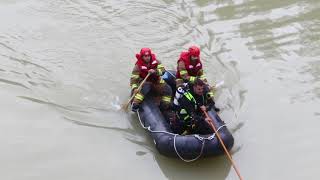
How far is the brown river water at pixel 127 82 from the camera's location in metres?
7.41

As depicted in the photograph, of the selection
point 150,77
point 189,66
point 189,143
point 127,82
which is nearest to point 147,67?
point 150,77

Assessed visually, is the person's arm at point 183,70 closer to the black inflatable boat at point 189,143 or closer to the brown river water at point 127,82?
the brown river water at point 127,82

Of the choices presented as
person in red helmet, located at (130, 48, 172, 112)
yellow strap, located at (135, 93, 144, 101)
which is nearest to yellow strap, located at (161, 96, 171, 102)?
person in red helmet, located at (130, 48, 172, 112)

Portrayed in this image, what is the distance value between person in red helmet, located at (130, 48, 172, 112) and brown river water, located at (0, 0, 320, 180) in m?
0.49

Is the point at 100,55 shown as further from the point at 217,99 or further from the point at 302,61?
the point at 302,61

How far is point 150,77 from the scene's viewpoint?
8.30 m

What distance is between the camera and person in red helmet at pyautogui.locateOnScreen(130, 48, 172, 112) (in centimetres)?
816

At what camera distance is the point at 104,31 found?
10469mm

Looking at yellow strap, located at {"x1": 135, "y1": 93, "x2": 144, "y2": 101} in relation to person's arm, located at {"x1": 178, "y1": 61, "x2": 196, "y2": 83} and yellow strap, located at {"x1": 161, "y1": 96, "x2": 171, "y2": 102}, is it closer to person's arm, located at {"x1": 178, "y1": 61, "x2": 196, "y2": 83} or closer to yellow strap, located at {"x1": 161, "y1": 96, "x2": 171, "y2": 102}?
yellow strap, located at {"x1": 161, "y1": 96, "x2": 171, "y2": 102}

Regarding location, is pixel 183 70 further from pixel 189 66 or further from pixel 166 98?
pixel 166 98

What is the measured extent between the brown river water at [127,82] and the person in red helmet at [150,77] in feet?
1.62

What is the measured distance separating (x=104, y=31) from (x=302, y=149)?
465 cm

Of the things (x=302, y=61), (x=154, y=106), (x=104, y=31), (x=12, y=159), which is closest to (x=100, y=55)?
(x=104, y=31)

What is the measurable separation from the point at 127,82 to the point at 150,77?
0.95 metres
